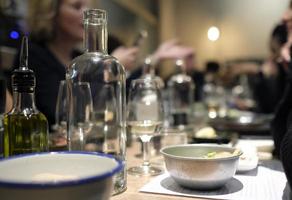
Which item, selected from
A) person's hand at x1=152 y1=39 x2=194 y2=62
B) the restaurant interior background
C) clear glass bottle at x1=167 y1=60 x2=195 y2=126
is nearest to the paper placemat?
clear glass bottle at x1=167 y1=60 x2=195 y2=126

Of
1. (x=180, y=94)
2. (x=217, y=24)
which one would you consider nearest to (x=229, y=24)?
(x=217, y=24)

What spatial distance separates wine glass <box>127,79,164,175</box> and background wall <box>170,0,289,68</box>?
445cm

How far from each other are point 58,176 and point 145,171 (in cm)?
27

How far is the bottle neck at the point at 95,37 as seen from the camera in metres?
0.53

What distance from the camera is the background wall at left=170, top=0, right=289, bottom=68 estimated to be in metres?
4.86

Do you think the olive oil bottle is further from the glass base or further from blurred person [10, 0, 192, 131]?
blurred person [10, 0, 192, 131]

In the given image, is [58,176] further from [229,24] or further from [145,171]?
[229,24]

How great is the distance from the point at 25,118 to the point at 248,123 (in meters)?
0.87

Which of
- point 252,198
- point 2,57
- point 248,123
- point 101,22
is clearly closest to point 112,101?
point 101,22

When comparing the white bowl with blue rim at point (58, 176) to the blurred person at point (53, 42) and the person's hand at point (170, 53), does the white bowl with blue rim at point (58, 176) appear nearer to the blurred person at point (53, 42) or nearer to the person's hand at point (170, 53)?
the blurred person at point (53, 42)

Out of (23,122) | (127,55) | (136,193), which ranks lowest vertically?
(136,193)

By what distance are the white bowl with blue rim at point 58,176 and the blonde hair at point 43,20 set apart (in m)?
1.17

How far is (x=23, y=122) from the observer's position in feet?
1.61

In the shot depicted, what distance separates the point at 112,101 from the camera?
0.76m
